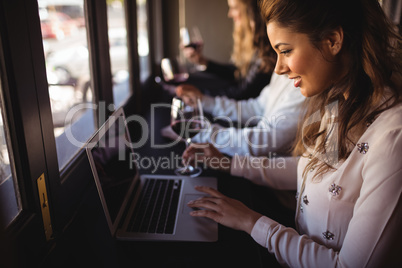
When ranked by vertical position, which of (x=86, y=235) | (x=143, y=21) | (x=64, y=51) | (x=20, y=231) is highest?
(x=143, y=21)

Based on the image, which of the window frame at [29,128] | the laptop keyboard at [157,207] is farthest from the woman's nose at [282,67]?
the window frame at [29,128]

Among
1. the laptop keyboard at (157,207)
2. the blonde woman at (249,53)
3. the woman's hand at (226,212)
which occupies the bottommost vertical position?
the laptop keyboard at (157,207)

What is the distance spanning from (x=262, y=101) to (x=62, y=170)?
132cm

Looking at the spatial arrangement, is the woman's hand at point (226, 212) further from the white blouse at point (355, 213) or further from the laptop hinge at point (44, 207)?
the laptop hinge at point (44, 207)

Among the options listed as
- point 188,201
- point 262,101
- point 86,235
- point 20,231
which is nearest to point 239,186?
point 188,201

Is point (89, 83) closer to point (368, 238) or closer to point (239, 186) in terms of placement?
point (239, 186)

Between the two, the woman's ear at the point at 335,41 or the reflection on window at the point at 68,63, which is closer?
the woman's ear at the point at 335,41

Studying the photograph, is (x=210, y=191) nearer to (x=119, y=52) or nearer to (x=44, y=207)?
(x=44, y=207)

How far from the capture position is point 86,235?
941 millimetres

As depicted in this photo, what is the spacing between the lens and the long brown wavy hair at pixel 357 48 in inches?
32.8

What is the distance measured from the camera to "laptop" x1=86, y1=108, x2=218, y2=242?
902 mm

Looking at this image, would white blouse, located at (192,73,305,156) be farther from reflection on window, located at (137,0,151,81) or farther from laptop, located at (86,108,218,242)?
reflection on window, located at (137,0,151,81)

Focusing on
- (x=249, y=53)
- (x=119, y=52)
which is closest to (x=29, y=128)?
(x=119, y=52)

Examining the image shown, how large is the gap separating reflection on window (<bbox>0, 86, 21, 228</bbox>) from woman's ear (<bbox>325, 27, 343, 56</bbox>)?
791mm
